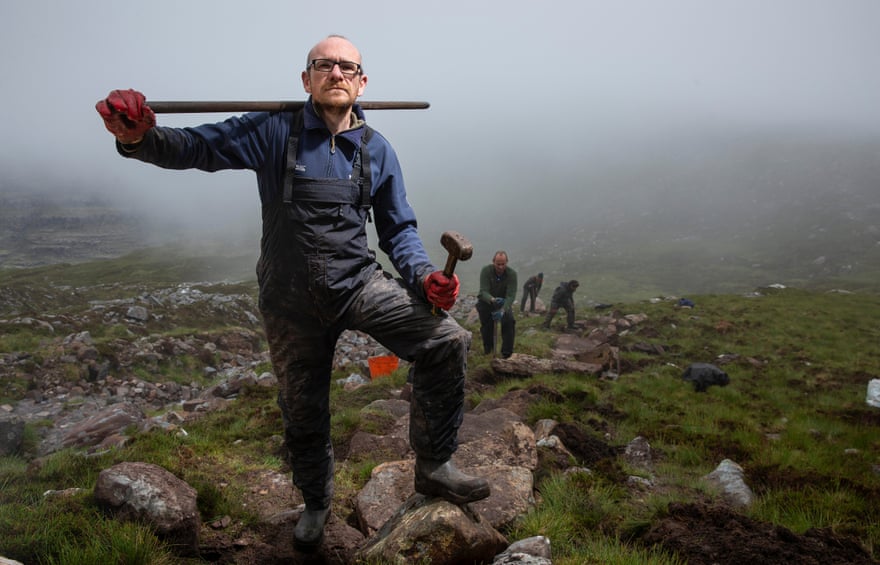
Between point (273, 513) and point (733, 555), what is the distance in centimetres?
378

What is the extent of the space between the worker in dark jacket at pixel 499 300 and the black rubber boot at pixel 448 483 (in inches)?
396

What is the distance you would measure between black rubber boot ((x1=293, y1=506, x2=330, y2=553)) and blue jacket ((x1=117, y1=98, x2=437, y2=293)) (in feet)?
6.50

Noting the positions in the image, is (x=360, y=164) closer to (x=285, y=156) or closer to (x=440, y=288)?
(x=285, y=156)

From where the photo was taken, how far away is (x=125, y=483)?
3.85 meters

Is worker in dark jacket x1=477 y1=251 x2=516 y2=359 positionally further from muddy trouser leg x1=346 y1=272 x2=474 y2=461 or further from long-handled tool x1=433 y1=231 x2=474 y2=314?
long-handled tool x1=433 y1=231 x2=474 y2=314

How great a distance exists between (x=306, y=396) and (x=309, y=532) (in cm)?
103

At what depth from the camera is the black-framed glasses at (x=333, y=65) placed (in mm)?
3523

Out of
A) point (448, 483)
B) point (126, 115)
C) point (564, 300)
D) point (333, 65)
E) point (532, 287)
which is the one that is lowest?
point (532, 287)

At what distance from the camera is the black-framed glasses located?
352 cm

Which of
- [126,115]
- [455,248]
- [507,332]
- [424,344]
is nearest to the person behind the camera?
[126,115]

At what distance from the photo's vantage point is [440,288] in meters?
3.26

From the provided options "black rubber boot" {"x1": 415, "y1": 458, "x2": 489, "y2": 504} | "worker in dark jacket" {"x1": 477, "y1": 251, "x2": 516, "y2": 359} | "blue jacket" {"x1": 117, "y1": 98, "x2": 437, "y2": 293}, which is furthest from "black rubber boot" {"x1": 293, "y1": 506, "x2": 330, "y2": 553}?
"worker in dark jacket" {"x1": 477, "y1": 251, "x2": 516, "y2": 359}

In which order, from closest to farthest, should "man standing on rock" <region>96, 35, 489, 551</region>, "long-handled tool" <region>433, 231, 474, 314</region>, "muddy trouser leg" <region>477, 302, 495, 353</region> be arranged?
1. "long-handled tool" <region>433, 231, 474, 314</region>
2. "man standing on rock" <region>96, 35, 489, 551</region>
3. "muddy trouser leg" <region>477, 302, 495, 353</region>

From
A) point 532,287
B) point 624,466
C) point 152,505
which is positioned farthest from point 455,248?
point 532,287
